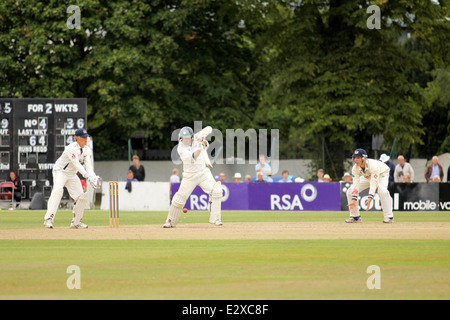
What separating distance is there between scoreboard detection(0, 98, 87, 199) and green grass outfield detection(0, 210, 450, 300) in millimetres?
14872

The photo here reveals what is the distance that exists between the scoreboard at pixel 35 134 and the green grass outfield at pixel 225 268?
1487cm

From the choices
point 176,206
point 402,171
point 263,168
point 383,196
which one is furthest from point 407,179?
point 176,206

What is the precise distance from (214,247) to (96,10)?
28.2 meters

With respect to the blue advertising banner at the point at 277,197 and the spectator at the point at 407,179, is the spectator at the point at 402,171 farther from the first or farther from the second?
the blue advertising banner at the point at 277,197

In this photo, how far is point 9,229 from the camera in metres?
19.8

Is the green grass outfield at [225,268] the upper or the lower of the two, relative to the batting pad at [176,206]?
lower

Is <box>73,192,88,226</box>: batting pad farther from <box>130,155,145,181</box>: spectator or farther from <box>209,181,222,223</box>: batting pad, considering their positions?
<box>130,155,145,181</box>: spectator

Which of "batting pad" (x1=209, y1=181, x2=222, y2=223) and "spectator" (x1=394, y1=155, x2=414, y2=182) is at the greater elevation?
"spectator" (x1=394, y1=155, x2=414, y2=182)

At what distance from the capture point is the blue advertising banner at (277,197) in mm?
→ 30172

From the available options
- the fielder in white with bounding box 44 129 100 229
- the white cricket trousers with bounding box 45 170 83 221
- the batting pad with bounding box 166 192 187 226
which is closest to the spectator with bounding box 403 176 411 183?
the batting pad with bounding box 166 192 187 226


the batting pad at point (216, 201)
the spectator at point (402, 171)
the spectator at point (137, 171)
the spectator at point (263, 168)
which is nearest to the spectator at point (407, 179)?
A: the spectator at point (402, 171)

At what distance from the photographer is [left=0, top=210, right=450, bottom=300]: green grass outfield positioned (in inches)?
371
